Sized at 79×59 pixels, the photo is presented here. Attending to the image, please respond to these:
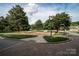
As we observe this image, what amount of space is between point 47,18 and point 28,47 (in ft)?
1.44

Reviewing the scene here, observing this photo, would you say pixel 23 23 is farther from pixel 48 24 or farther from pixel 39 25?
pixel 48 24

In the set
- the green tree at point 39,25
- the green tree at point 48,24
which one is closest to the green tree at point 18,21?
the green tree at point 39,25

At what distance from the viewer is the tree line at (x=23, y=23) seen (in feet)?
9.03

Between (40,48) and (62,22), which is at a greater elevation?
(62,22)

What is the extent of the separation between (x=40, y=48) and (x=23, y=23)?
0.39m

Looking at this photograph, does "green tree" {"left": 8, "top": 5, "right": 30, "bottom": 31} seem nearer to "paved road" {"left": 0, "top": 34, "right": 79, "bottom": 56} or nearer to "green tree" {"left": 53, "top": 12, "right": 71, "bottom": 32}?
"paved road" {"left": 0, "top": 34, "right": 79, "bottom": 56}

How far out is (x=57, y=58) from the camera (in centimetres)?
267

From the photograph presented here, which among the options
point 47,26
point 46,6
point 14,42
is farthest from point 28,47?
point 46,6

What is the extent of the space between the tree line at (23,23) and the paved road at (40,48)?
0.18 metres

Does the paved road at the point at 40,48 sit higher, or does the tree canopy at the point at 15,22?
the tree canopy at the point at 15,22

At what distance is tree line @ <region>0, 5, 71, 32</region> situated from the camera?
2751 mm

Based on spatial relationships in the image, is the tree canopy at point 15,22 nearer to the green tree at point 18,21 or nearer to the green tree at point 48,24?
the green tree at point 18,21

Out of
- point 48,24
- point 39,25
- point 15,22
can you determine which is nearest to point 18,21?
point 15,22

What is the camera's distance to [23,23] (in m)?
2.79
